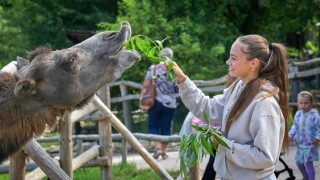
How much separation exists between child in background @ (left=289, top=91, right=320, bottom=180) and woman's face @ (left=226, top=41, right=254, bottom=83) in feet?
12.8

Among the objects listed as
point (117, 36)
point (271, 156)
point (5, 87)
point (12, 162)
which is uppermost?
point (117, 36)

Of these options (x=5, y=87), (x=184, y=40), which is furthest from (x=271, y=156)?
(x=184, y=40)

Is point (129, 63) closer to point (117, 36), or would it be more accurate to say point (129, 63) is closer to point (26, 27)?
point (117, 36)

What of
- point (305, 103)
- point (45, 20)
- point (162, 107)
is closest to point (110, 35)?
point (305, 103)

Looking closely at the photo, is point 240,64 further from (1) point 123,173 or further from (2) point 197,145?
(1) point 123,173

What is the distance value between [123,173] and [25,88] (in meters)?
5.03

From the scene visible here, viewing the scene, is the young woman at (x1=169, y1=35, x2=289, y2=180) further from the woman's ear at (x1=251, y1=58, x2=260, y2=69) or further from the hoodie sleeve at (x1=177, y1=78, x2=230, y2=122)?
the hoodie sleeve at (x1=177, y1=78, x2=230, y2=122)

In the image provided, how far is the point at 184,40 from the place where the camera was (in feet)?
49.7

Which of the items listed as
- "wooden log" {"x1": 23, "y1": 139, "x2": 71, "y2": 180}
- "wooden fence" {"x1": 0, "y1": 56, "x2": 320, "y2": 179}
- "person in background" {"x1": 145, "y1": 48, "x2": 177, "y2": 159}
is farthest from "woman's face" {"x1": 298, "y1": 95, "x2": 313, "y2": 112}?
"wooden log" {"x1": 23, "y1": 139, "x2": 71, "y2": 180}

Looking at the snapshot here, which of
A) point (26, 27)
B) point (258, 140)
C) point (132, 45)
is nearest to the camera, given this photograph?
point (258, 140)

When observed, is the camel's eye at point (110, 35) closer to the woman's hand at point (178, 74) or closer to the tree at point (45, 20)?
the woman's hand at point (178, 74)

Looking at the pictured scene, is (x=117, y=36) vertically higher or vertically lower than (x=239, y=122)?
higher

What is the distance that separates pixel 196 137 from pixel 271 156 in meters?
0.51

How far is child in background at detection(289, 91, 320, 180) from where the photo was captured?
8.42 m
